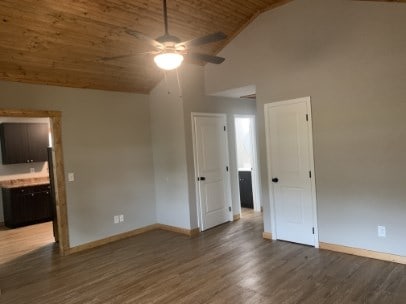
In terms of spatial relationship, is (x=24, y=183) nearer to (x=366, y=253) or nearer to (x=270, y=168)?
(x=270, y=168)

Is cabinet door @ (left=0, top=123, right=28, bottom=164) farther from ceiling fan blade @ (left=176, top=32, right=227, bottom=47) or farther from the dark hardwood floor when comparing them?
ceiling fan blade @ (left=176, top=32, right=227, bottom=47)

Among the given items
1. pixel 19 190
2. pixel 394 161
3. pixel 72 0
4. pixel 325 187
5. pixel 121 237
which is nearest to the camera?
pixel 72 0

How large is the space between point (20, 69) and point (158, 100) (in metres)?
2.27

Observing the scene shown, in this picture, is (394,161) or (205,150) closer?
(394,161)

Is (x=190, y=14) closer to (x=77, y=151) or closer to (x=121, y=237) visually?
(x=77, y=151)

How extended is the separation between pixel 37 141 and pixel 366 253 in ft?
22.7

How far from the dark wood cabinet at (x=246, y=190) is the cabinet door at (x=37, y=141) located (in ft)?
15.3

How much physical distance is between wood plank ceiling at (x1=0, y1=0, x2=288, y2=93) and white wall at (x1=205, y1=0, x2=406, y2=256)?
0.74 meters

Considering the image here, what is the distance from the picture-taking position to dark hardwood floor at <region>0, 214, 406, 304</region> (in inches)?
126

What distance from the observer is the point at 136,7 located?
3793 millimetres

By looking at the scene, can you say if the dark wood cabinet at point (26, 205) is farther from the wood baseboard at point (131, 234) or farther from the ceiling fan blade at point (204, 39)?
the ceiling fan blade at point (204, 39)

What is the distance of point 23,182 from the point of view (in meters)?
6.83

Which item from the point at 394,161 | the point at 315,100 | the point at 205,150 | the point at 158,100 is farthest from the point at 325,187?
the point at 158,100

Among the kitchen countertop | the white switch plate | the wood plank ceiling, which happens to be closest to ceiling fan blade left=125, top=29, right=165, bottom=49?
the wood plank ceiling
